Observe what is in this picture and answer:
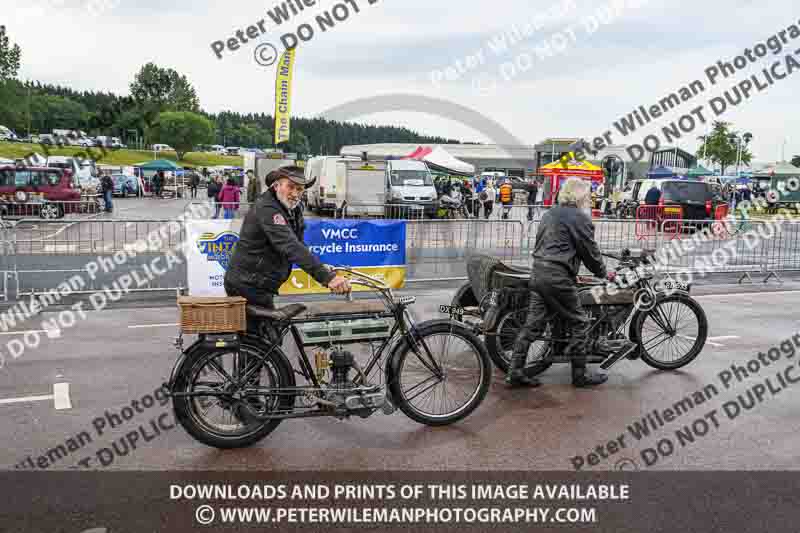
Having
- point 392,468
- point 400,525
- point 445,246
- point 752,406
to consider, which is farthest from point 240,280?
point 445,246

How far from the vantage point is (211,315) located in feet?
15.4

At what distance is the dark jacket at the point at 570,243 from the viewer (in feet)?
20.6

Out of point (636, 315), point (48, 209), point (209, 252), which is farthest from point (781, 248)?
point (48, 209)

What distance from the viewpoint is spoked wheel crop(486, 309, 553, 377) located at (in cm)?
669

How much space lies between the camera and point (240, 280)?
5.19 meters

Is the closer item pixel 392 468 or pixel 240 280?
pixel 392 468

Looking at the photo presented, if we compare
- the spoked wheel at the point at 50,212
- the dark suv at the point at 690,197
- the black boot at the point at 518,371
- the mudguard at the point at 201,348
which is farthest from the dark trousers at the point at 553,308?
the dark suv at the point at 690,197

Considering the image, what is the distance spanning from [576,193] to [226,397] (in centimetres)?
343

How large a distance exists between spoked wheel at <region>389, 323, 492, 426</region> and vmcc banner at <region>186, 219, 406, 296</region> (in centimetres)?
502

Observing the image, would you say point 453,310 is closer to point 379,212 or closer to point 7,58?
point 379,212

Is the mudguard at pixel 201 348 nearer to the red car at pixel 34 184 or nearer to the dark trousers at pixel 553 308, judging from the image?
the dark trousers at pixel 553 308

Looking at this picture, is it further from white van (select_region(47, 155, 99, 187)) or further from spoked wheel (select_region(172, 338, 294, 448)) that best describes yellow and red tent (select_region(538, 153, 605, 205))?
spoked wheel (select_region(172, 338, 294, 448))

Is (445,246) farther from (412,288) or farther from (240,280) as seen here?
(240,280)

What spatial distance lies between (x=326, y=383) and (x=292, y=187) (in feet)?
4.71
